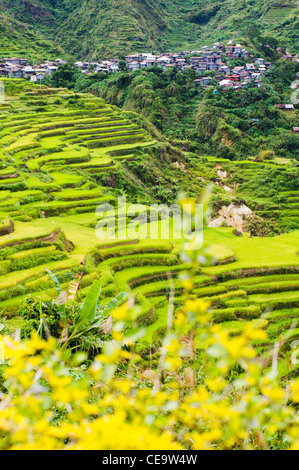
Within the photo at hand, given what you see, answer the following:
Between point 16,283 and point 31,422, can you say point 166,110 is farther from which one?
point 31,422

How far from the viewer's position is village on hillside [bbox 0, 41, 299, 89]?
4091 centimetres

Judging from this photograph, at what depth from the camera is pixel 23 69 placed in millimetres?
40438

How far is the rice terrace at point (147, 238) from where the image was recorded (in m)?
2.05

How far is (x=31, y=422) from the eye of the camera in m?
1.96

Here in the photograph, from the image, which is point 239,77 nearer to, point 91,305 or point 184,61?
point 184,61

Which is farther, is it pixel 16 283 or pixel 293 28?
pixel 293 28

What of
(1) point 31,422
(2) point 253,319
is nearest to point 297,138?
(2) point 253,319

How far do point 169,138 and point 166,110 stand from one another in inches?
182

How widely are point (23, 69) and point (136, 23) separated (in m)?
28.1

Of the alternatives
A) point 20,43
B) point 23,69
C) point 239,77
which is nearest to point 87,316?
point 23,69

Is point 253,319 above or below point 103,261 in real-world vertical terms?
below

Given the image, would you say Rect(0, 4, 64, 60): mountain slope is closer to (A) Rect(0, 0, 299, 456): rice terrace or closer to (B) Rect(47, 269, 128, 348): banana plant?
(A) Rect(0, 0, 299, 456): rice terrace

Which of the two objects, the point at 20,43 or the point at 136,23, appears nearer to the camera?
the point at 20,43

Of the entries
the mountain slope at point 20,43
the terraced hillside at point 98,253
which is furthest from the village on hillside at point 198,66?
the terraced hillside at point 98,253
